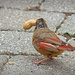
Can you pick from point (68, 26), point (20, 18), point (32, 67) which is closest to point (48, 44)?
point (32, 67)

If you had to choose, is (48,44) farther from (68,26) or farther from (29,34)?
(68,26)

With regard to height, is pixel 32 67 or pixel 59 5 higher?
pixel 59 5

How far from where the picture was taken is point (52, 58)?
2836 mm

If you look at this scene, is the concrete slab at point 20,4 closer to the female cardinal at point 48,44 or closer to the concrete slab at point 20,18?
the concrete slab at point 20,18

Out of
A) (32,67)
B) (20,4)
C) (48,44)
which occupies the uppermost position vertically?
(48,44)

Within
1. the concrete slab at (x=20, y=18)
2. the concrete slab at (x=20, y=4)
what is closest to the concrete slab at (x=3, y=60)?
the concrete slab at (x=20, y=18)

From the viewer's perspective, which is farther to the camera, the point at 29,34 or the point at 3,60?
the point at 29,34

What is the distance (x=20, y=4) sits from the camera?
16.2ft

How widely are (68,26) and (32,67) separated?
1.58m

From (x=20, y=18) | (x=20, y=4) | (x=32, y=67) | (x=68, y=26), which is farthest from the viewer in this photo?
(x=20, y=4)

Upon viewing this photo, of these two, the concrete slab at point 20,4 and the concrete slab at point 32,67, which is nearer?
the concrete slab at point 32,67

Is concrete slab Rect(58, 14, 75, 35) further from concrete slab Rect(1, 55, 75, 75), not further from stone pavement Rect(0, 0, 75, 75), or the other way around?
concrete slab Rect(1, 55, 75, 75)

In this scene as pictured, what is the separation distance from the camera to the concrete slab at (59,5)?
4705mm

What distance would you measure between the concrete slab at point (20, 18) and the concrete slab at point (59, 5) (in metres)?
0.30
